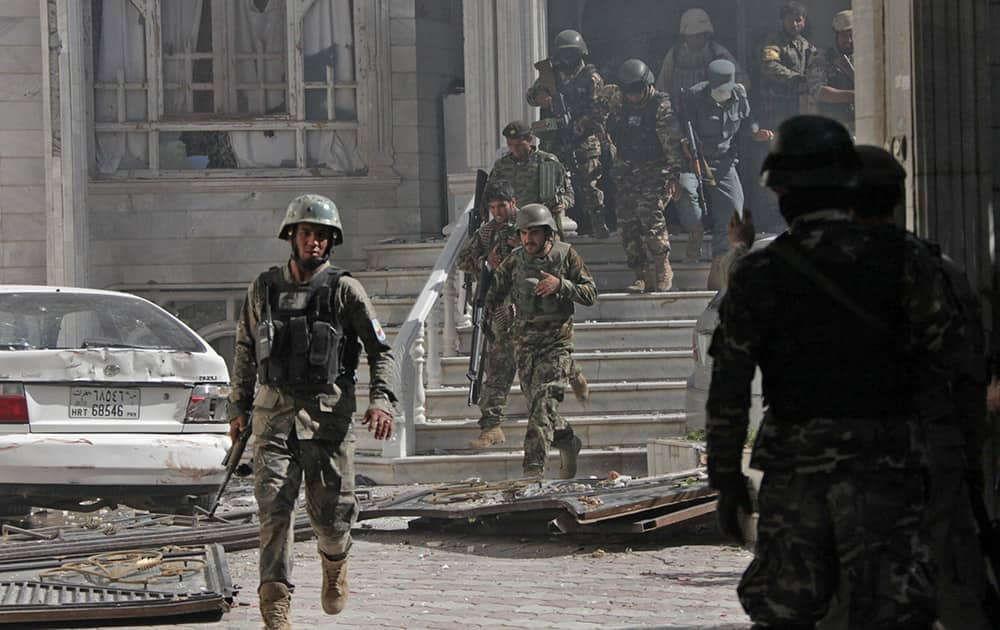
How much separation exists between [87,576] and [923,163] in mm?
4241

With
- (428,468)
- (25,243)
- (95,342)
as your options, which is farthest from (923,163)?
(25,243)

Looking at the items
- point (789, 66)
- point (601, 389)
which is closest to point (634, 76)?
point (789, 66)

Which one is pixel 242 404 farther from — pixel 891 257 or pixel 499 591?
pixel 891 257

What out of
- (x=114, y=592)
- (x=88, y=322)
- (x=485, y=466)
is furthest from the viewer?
(x=485, y=466)

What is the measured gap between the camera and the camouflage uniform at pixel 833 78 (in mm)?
17000

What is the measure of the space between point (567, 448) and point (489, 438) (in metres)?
0.98

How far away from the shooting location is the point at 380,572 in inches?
378

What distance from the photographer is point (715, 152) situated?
53.8 feet

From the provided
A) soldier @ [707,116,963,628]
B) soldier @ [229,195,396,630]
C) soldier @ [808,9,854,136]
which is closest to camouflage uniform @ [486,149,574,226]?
soldier @ [808,9,854,136]

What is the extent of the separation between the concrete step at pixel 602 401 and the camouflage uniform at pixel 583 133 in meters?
2.68

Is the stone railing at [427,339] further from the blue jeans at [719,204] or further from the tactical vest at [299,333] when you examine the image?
the tactical vest at [299,333]

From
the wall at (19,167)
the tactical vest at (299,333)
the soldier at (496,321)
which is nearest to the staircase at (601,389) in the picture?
the soldier at (496,321)

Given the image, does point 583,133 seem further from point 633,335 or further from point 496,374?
point 496,374

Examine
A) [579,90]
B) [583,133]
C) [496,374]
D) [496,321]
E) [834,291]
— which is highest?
[579,90]
